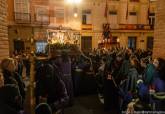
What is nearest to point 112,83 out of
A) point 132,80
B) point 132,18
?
point 132,80

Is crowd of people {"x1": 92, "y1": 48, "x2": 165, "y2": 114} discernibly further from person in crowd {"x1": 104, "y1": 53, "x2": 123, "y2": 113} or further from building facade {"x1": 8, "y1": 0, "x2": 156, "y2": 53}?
building facade {"x1": 8, "y1": 0, "x2": 156, "y2": 53}

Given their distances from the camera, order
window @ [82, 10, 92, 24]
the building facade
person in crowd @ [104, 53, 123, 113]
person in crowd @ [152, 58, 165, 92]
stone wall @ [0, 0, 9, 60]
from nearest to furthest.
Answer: person in crowd @ [152, 58, 165, 92] < stone wall @ [0, 0, 9, 60] < person in crowd @ [104, 53, 123, 113] < the building facade < window @ [82, 10, 92, 24]

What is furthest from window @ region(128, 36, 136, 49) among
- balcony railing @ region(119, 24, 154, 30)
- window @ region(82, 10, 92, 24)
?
window @ region(82, 10, 92, 24)

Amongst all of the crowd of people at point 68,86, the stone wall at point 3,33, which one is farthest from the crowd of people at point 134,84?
the stone wall at point 3,33

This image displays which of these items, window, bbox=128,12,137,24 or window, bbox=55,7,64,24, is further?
window, bbox=128,12,137,24

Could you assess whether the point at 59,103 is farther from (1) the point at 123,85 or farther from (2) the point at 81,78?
(2) the point at 81,78

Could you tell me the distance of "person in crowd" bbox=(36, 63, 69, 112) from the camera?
3.58 metres

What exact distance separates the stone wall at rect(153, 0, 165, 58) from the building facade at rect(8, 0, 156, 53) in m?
16.4

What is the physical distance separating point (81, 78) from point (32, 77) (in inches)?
233

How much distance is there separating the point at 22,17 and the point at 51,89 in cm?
2027

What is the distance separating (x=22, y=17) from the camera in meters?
22.5

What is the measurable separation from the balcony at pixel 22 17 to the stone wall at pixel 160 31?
1861 centimetres

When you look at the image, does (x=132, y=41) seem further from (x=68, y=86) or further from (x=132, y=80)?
(x=132, y=80)

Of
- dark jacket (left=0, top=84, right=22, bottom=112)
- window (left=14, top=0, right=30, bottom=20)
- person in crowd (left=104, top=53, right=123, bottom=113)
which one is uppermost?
window (left=14, top=0, right=30, bottom=20)
